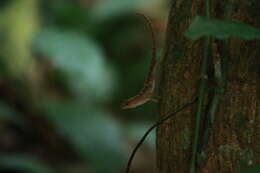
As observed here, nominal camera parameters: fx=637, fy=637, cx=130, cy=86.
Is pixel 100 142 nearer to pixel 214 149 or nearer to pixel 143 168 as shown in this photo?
pixel 143 168

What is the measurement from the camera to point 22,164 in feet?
9.96

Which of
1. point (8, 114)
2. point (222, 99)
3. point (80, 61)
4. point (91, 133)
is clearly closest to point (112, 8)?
point (80, 61)

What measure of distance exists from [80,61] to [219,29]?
2511 mm

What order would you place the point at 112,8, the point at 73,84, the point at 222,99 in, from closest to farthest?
the point at 222,99
the point at 73,84
the point at 112,8

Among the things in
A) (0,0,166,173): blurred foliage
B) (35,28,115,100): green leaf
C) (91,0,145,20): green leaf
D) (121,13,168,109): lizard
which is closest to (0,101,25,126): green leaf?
(0,0,166,173): blurred foliage

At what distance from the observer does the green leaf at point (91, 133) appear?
295 centimetres

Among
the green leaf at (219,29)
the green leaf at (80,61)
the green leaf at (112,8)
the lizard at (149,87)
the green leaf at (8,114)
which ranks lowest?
the green leaf at (8,114)

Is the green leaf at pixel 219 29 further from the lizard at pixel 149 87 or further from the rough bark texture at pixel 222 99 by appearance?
the lizard at pixel 149 87

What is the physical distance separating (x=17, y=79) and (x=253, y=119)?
9.43ft

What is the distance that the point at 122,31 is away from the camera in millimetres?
4227

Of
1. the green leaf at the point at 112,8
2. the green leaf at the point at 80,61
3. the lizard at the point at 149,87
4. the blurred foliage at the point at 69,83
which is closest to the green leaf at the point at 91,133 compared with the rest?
the blurred foliage at the point at 69,83

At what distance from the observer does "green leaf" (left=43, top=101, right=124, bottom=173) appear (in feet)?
9.69

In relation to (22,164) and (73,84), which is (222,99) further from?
(73,84)

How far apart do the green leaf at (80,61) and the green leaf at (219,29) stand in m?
2.45
